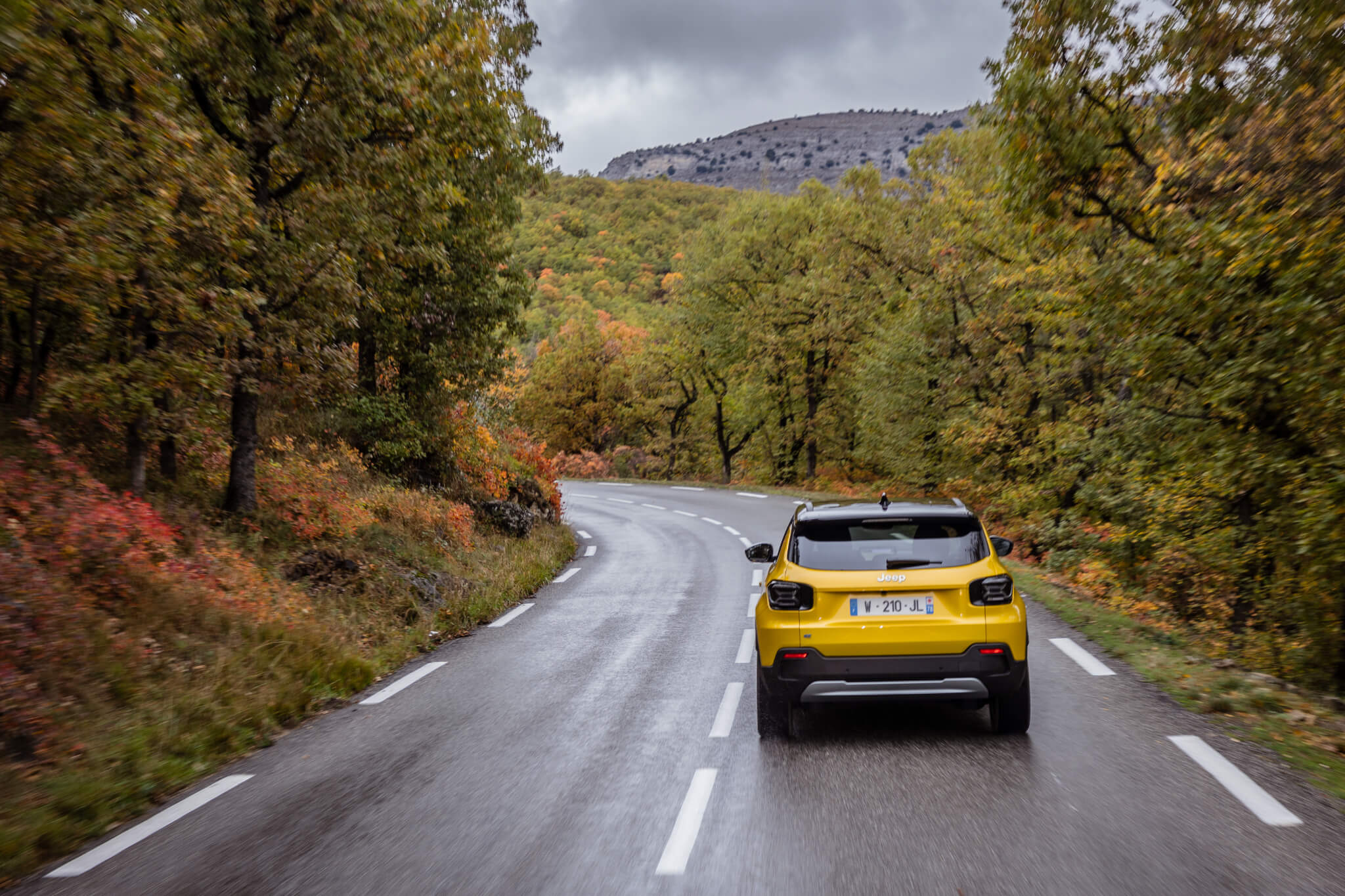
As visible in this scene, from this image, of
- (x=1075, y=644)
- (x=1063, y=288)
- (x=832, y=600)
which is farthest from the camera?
(x=1063, y=288)

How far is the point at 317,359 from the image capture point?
11.3 metres

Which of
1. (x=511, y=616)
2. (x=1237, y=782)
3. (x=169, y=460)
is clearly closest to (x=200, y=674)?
(x=511, y=616)

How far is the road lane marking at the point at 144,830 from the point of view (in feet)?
14.3

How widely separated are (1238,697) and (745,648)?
166 inches

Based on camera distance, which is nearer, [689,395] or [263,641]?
[263,641]

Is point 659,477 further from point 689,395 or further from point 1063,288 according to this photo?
point 1063,288

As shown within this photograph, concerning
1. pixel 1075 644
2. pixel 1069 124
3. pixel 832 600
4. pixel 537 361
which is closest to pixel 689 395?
pixel 537 361

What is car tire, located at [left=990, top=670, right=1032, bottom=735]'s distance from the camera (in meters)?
5.68

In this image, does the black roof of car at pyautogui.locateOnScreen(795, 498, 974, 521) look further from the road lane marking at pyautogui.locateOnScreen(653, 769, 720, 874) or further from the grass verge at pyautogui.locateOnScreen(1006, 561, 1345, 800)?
the grass verge at pyautogui.locateOnScreen(1006, 561, 1345, 800)

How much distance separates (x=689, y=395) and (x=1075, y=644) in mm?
36839

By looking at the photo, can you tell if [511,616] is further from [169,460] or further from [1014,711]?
[1014,711]

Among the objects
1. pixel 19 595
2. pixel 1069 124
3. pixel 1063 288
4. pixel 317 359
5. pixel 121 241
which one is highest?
pixel 1069 124

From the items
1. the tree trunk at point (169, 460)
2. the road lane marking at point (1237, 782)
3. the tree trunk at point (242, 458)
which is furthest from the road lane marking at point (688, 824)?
the tree trunk at point (169, 460)

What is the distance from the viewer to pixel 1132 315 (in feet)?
34.9
